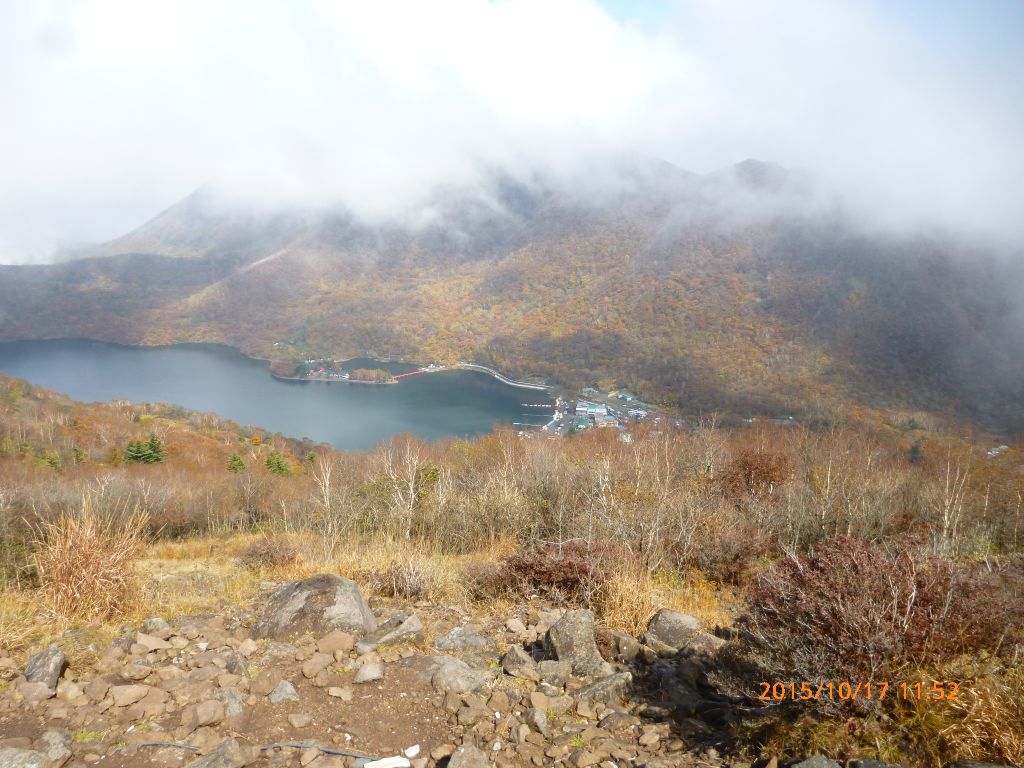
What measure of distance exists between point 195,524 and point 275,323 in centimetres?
Result: 14045

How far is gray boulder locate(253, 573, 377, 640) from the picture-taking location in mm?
4574

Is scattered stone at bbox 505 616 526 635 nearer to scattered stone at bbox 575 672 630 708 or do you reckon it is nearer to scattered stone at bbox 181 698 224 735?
scattered stone at bbox 575 672 630 708

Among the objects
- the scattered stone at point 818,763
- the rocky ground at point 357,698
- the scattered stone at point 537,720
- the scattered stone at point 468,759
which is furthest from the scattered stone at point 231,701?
the scattered stone at point 818,763

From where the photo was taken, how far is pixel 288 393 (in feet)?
300

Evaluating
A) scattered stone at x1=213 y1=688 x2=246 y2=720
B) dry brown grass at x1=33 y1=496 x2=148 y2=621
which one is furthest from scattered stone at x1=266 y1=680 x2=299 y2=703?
dry brown grass at x1=33 y1=496 x2=148 y2=621

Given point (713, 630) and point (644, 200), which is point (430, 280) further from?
point (713, 630)

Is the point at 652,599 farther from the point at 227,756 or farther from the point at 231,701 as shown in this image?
the point at 227,756

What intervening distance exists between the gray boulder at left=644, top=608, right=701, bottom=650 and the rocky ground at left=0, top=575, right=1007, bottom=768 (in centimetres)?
2

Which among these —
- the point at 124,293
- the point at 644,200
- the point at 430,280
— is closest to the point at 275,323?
the point at 430,280

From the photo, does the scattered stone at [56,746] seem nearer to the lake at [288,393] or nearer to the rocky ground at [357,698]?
the rocky ground at [357,698]

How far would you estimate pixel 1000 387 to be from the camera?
69.3 meters

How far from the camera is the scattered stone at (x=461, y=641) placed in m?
4.56

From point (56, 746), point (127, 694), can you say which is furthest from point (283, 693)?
point (56, 746)

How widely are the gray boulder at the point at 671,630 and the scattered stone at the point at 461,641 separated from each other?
1.45 m
